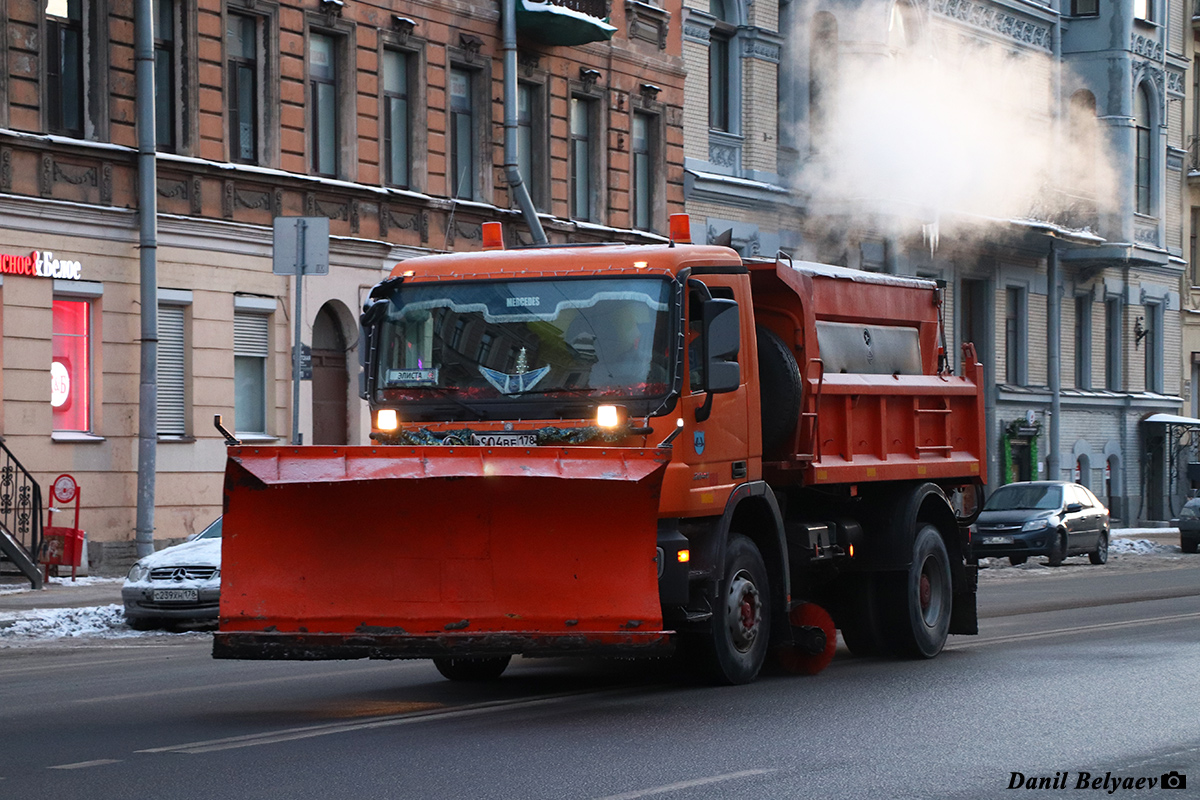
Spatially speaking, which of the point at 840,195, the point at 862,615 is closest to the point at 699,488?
the point at 862,615

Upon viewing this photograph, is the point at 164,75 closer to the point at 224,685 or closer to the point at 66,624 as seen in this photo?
the point at 66,624

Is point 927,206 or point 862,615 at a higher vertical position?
point 927,206

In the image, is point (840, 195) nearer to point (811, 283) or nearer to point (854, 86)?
point (854, 86)

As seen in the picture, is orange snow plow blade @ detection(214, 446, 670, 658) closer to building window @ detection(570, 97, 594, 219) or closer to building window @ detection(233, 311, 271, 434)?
building window @ detection(233, 311, 271, 434)

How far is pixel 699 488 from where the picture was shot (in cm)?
1188

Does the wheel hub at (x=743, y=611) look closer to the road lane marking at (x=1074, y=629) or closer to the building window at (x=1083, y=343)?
the road lane marking at (x=1074, y=629)

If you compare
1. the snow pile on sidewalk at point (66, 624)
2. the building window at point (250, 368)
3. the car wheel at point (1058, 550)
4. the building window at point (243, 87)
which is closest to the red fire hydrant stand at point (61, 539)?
the building window at point (250, 368)

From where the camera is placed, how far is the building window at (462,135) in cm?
3142

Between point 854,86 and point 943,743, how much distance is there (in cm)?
3071

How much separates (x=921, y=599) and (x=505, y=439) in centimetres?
463

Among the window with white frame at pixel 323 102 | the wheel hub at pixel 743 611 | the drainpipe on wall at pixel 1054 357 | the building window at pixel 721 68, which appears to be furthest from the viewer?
the drainpipe on wall at pixel 1054 357

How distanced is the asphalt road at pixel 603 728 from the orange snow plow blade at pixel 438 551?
0.48 metres

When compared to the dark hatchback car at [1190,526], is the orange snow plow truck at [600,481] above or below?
above

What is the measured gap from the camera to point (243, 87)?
27.5m
